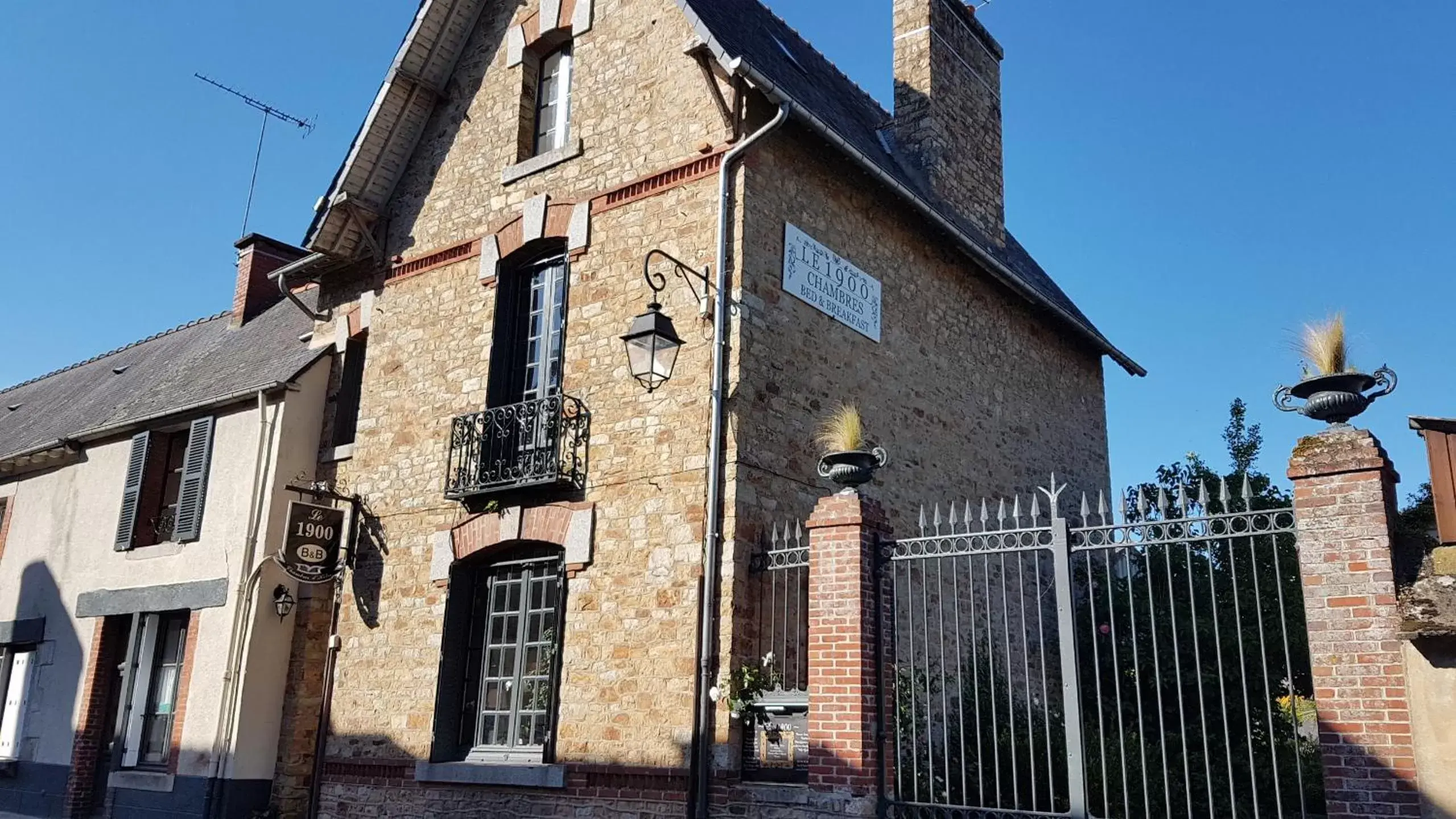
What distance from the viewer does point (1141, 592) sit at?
11.9 metres

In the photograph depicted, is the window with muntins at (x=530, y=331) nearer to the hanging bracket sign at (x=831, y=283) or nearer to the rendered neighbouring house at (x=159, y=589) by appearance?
the hanging bracket sign at (x=831, y=283)

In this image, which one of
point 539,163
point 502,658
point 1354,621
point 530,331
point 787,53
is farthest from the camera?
point 787,53

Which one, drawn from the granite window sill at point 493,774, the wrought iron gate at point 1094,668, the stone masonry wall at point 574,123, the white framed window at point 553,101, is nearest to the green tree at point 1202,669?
the wrought iron gate at point 1094,668

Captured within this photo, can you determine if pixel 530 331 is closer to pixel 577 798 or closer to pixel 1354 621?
pixel 577 798

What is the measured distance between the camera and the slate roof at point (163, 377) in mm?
12691

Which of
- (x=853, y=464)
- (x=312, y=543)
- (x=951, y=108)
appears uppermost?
(x=951, y=108)

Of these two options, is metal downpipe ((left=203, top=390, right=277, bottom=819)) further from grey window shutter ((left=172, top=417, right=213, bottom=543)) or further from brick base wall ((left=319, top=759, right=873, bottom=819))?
brick base wall ((left=319, top=759, right=873, bottom=819))

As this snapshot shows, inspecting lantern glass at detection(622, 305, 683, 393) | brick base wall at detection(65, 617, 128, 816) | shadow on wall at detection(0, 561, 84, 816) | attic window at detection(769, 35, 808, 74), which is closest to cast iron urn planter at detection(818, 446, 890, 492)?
lantern glass at detection(622, 305, 683, 393)

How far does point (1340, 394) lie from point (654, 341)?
4471 mm

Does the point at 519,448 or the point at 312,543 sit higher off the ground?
the point at 519,448

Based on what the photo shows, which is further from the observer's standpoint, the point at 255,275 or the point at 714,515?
the point at 255,275

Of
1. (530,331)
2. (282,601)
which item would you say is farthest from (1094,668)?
(282,601)

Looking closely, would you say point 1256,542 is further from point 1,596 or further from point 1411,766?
point 1,596

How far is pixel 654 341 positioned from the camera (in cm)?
844
